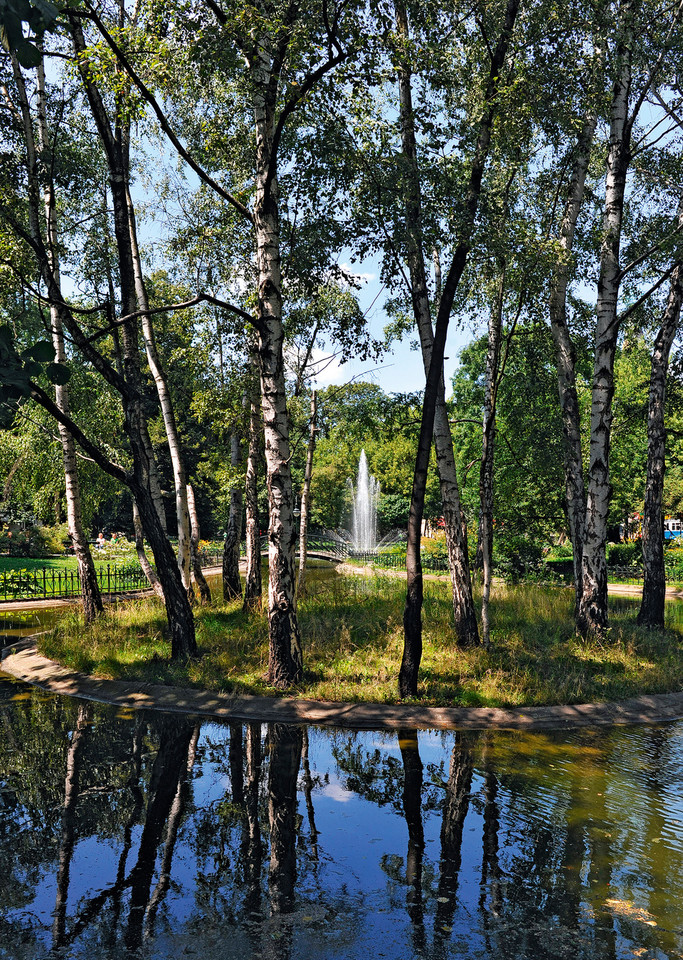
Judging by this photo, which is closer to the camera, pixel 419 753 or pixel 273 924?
pixel 273 924

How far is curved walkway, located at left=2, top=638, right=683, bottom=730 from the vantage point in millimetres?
9438

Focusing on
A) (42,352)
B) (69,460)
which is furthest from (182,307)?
(42,352)

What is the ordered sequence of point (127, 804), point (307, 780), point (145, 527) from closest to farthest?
point (127, 804)
point (307, 780)
point (145, 527)

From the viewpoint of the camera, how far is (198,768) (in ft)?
24.3

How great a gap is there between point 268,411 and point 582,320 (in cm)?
1089

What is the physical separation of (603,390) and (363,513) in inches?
1677

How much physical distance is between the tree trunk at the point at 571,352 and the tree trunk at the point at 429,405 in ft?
12.4

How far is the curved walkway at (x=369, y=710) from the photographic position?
31.0ft

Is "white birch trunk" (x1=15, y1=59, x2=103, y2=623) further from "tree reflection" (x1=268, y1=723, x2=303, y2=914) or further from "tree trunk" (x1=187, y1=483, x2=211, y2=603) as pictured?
"tree reflection" (x1=268, y1=723, x2=303, y2=914)

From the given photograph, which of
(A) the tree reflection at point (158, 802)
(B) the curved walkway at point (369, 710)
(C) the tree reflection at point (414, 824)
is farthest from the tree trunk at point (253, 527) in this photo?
(C) the tree reflection at point (414, 824)

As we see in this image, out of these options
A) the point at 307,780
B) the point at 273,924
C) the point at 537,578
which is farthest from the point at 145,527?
the point at 537,578

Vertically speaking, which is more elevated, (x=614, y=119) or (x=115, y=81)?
(x=614, y=119)

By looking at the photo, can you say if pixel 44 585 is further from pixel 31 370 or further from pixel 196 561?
pixel 31 370

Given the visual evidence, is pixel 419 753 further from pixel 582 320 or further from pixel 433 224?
pixel 582 320
